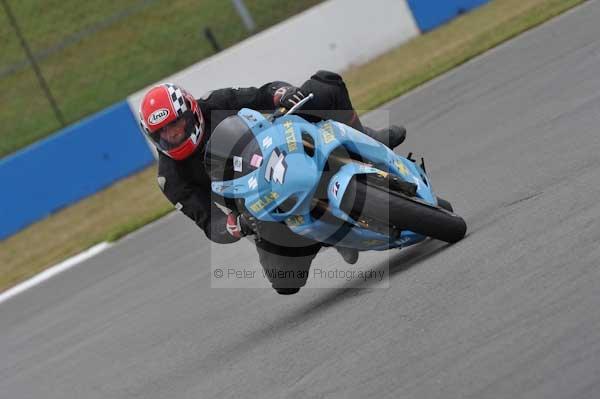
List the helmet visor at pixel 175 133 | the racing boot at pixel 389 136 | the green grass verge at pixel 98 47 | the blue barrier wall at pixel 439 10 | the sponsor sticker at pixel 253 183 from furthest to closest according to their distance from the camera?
1. the green grass verge at pixel 98 47
2. the blue barrier wall at pixel 439 10
3. the racing boot at pixel 389 136
4. the helmet visor at pixel 175 133
5. the sponsor sticker at pixel 253 183

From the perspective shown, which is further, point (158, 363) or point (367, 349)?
point (158, 363)

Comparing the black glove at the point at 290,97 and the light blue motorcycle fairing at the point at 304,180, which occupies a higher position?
the black glove at the point at 290,97

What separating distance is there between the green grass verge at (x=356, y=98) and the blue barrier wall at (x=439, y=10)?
23cm

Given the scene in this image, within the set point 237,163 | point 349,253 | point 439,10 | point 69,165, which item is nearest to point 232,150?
point 237,163

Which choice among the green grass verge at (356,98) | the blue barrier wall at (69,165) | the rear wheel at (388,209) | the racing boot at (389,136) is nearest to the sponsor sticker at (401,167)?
the rear wheel at (388,209)

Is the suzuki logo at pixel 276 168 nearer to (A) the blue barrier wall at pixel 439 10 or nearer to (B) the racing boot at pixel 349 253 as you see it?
(B) the racing boot at pixel 349 253

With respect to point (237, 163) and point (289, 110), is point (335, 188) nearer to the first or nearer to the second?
point (237, 163)

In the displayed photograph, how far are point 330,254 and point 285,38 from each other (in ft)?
32.9

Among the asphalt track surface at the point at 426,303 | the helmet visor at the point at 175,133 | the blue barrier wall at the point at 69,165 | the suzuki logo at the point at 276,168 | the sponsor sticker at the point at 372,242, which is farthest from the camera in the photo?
the blue barrier wall at the point at 69,165

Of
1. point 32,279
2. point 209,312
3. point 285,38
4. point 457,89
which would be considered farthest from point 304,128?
point 285,38

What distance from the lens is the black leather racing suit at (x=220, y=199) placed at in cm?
698

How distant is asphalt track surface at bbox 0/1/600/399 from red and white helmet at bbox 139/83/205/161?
51.9 inches

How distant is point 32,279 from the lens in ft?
42.7

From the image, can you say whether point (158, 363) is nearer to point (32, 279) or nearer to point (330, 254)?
point (330, 254)
